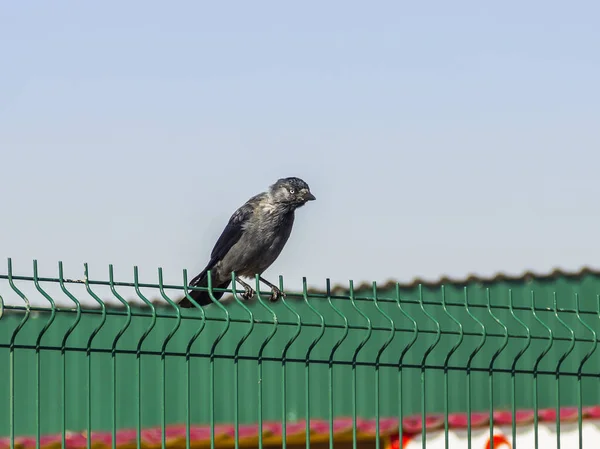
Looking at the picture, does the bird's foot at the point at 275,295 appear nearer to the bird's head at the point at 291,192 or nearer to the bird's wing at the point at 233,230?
the bird's wing at the point at 233,230

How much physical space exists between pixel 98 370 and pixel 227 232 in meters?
4.37

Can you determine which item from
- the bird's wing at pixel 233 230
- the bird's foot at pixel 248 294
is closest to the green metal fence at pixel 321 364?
the bird's wing at pixel 233 230

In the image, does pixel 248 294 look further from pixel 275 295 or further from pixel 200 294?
pixel 200 294

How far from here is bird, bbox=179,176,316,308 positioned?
35.5 ft

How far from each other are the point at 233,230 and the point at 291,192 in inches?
25.1

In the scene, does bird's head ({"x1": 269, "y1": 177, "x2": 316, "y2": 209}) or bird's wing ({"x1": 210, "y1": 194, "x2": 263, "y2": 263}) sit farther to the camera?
bird's head ({"x1": 269, "y1": 177, "x2": 316, "y2": 209})

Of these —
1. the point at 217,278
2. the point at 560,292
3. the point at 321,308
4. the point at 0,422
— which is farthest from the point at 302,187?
the point at 0,422

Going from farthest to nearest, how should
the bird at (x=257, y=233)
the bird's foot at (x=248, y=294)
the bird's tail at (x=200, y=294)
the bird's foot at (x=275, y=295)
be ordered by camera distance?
the bird at (x=257, y=233), the bird's tail at (x=200, y=294), the bird's foot at (x=248, y=294), the bird's foot at (x=275, y=295)

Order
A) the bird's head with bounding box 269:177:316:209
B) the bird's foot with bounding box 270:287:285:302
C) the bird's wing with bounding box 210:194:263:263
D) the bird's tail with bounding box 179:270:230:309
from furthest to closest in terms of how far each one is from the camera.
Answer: the bird's head with bounding box 269:177:316:209 < the bird's wing with bounding box 210:194:263:263 < the bird's tail with bounding box 179:270:230:309 < the bird's foot with bounding box 270:287:285:302

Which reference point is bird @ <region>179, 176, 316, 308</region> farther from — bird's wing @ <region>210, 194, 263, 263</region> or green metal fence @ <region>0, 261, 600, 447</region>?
green metal fence @ <region>0, 261, 600, 447</region>

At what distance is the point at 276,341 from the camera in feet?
48.4

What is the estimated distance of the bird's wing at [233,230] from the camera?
36.1 ft

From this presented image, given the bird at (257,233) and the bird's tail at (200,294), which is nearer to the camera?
the bird's tail at (200,294)

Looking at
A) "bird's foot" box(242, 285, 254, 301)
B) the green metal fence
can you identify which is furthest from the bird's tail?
the green metal fence
